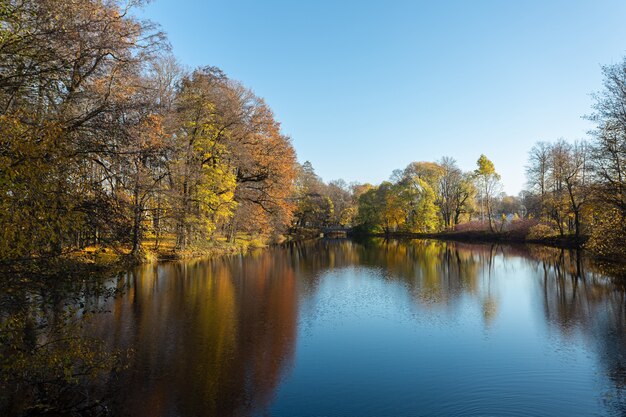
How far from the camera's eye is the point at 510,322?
1374 cm

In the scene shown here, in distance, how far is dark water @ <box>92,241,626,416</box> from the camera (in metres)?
7.95

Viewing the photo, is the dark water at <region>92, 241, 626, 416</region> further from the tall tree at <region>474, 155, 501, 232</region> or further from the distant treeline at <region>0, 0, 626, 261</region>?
the tall tree at <region>474, 155, 501, 232</region>

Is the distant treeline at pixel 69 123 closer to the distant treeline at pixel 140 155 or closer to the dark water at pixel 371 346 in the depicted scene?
the distant treeline at pixel 140 155

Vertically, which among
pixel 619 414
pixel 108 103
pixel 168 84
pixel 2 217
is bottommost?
pixel 619 414

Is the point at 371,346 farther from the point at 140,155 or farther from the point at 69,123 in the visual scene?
the point at 69,123

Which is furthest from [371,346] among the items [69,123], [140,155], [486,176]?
[486,176]

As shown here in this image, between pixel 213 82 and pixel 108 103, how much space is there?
77.2 ft

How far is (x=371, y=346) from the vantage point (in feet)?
37.7

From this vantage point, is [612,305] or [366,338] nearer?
[366,338]

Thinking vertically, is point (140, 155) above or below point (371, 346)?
above

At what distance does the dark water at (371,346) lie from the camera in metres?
7.95

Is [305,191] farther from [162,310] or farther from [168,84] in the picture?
[162,310]

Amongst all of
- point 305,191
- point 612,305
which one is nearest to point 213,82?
point 612,305

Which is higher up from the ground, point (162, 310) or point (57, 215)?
point (57, 215)
